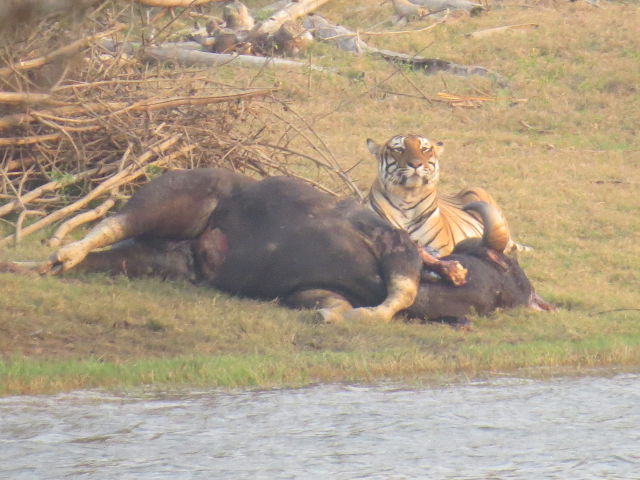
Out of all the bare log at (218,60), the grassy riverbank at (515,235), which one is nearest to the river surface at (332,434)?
the grassy riverbank at (515,235)

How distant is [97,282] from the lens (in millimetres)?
8750

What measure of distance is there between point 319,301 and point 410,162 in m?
2.87

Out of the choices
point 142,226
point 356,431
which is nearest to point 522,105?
point 142,226

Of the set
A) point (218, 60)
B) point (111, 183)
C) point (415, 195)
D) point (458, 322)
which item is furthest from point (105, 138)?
point (218, 60)

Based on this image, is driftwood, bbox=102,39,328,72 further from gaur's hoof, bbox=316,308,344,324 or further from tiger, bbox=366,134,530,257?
gaur's hoof, bbox=316,308,344,324

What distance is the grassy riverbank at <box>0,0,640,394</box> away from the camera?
7.11m

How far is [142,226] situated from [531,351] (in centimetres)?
306

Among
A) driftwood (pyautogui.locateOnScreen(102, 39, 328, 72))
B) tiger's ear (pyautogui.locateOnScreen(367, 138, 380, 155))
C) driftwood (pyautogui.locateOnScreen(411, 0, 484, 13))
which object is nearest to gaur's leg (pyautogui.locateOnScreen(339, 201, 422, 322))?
tiger's ear (pyautogui.locateOnScreen(367, 138, 380, 155))

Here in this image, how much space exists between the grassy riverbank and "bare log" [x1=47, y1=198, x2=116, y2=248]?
137 mm

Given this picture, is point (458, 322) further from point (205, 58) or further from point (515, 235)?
point (205, 58)

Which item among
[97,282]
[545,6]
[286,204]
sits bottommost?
[97,282]

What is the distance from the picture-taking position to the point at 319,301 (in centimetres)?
855

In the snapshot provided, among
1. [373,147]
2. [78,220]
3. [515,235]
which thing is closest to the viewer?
[78,220]

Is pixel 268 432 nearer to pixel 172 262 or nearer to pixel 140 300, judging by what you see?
pixel 140 300
